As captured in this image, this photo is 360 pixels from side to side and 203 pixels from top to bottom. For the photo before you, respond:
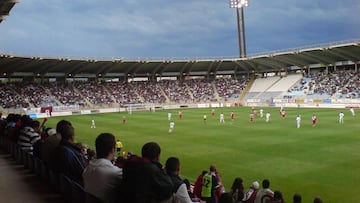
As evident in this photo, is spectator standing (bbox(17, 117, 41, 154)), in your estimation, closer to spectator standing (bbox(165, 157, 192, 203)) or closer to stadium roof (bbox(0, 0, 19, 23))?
spectator standing (bbox(165, 157, 192, 203))

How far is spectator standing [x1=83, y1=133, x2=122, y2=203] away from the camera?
5.05 m

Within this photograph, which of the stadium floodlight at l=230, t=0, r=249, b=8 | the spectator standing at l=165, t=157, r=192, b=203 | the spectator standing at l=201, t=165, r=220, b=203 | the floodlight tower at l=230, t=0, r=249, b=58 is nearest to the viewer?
the spectator standing at l=165, t=157, r=192, b=203

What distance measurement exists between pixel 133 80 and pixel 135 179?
83272mm

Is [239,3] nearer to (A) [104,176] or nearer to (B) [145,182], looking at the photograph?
(A) [104,176]

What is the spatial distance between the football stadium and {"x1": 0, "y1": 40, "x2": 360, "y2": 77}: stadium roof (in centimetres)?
24

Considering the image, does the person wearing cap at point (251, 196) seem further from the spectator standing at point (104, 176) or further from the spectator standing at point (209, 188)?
the spectator standing at point (104, 176)

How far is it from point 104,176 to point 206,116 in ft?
147

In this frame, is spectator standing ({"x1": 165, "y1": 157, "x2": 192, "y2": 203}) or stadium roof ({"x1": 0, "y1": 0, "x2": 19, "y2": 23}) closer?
spectator standing ({"x1": 165, "y1": 157, "x2": 192, "y2": 203})

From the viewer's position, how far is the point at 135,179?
15.1 feet

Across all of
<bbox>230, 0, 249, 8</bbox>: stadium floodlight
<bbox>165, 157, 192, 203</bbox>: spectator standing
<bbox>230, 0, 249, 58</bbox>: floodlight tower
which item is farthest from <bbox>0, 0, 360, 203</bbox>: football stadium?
<bbox>230, 0, 249, 8</bbox>: stadium floodlight

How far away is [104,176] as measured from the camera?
16.7 ft

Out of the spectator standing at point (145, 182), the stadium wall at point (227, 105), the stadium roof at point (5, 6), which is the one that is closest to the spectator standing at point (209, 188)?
the spectator standing at point (145, 182)

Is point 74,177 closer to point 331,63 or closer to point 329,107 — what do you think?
point 329,107

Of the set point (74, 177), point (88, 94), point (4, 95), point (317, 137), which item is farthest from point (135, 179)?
point (88, 94)
